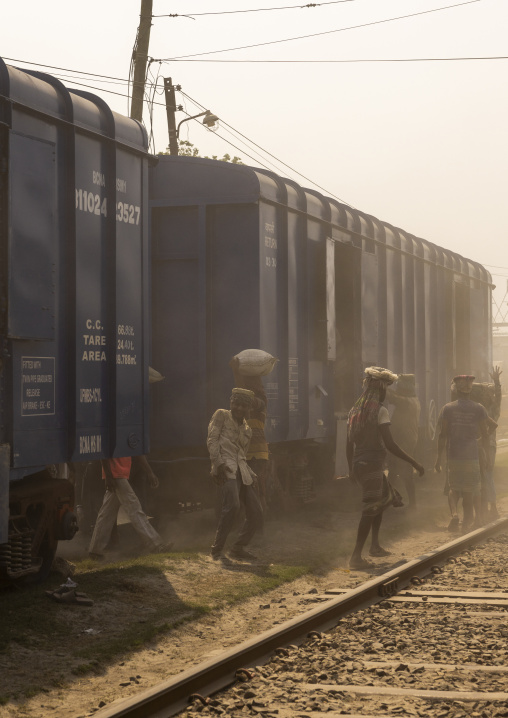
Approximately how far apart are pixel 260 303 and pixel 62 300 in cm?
413

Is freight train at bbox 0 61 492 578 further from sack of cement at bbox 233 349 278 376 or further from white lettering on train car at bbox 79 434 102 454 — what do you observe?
sack of cement at bbox 233 349 278 376

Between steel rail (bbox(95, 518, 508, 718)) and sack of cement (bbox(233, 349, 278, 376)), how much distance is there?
107 inches

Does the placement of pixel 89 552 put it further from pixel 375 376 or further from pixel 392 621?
pixel 392 621

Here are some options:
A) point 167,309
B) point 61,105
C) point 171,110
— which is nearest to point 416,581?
point 167,309

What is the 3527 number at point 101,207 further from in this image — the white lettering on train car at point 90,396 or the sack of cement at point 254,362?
the sack of cement at point 254,362

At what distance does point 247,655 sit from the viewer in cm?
585

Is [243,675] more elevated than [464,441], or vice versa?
[464,441]

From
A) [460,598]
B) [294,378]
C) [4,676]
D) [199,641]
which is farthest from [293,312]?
[4,676]

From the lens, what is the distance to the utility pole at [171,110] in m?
25.9

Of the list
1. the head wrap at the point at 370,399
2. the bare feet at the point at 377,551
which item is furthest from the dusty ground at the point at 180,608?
the head wrap at the point at 370,399

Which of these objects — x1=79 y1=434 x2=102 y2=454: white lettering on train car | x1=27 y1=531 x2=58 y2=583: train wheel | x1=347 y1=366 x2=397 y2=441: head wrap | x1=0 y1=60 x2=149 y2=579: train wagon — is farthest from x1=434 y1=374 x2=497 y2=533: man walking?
x1=27 y1=531 x2=58 y2=583: train wheel

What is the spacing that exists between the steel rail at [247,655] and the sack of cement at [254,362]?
273 centimetres

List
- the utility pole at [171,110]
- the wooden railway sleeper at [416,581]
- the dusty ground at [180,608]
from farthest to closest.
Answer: the utility pole at [171,110]
the wooden railway sleeper at [416,581]
the dusty ground at [180,608]

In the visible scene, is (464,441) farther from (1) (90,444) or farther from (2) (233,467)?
(1) (90,444)
